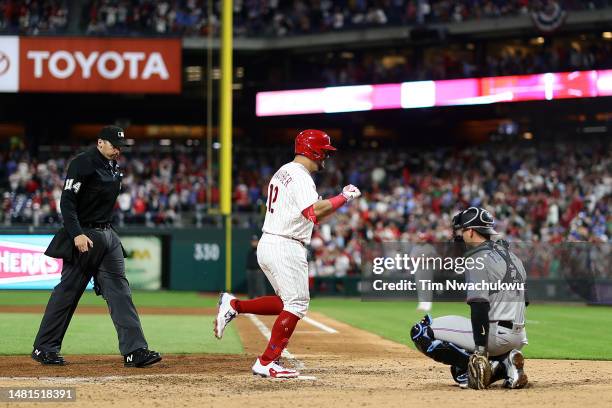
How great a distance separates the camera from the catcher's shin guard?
726 cm

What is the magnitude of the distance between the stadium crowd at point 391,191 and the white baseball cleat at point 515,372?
18.1m

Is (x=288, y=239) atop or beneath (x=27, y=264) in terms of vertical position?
atop

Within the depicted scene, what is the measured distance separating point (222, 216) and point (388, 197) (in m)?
6.69

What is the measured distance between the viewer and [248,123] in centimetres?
3622

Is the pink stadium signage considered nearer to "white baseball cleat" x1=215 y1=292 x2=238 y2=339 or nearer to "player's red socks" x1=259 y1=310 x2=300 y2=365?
"white baseball cleat" x1=215 y1=292 x2=238 y2=339

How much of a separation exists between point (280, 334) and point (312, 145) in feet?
5.01

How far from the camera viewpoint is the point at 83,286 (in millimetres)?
8641

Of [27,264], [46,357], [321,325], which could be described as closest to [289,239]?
[46,357]

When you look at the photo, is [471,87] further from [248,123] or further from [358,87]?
[248,123]

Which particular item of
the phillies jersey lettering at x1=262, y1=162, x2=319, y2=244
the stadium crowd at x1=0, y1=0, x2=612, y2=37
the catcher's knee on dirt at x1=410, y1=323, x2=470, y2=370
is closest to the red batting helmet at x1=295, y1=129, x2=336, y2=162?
the phillies jersey lettering at x1=262, y1=162, x2=319, y2=244

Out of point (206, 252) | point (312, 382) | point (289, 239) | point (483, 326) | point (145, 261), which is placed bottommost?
point (312, 382)

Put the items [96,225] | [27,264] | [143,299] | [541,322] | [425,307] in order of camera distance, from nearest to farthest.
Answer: [96,225]
[541,322]
[425,307]
[27,264]
[143,299]

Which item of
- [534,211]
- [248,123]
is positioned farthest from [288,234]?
[248,123]

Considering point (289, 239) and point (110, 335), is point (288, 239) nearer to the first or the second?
point (289, 239)
